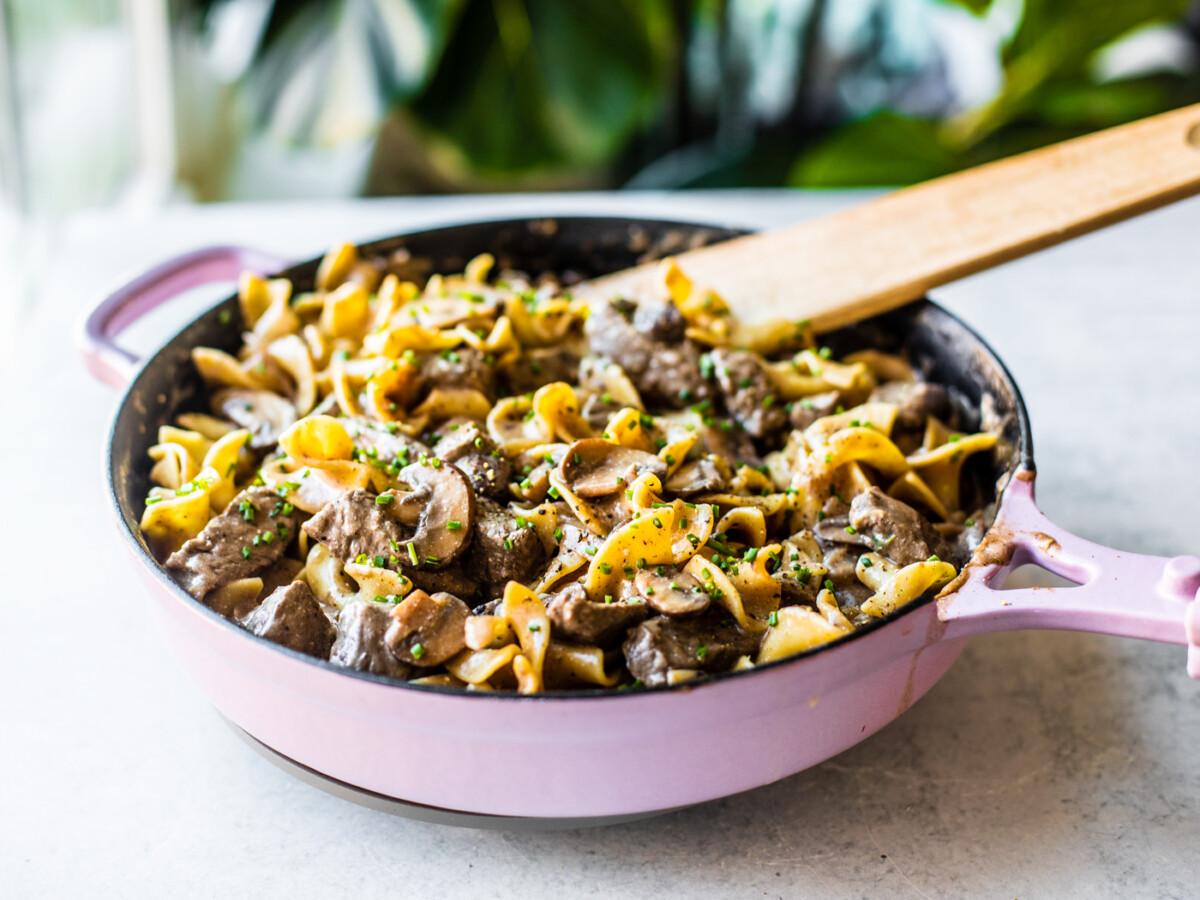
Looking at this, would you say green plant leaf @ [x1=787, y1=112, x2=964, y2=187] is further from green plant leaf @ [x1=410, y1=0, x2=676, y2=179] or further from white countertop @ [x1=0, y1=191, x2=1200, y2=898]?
white countertop @ [x1=0, y1=191, x2=1200, y2=898]

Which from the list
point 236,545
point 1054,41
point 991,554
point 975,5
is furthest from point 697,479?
point 1054,41

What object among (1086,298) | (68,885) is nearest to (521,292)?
(68,885)

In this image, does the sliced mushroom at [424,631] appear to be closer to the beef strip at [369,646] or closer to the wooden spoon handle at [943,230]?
the beef strip at [369,646]

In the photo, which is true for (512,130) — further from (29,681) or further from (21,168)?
(29,681)

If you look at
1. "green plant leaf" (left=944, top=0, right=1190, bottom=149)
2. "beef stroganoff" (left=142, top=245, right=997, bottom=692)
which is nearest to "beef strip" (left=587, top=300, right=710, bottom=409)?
"beef stroganoff" (left=142, top=245, right=997, bottom=692)

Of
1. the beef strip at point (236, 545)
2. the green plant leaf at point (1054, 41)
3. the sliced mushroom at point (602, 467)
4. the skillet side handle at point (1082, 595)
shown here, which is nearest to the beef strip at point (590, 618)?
the sliced mushroom at point (602, 467)
